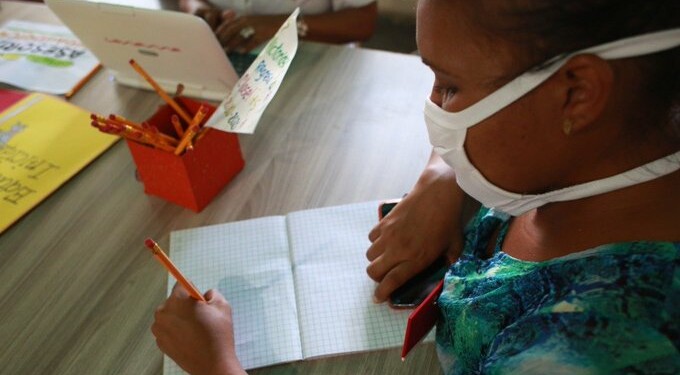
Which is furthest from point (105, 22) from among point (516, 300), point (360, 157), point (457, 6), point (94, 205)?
point (516, 300)

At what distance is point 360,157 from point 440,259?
0.28 m

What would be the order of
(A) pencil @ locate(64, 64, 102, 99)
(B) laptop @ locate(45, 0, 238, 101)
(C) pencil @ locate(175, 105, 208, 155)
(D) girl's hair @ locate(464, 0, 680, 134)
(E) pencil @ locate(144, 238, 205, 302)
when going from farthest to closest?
(A) pencil @ locate(64, 64, 102, 99) < (B) laptop @ locate(45, 0, 238, 101) < (C) pencil @ locate(175, 105, 208, 155) < (E) pencil @ locate(144, 238, 205, 302) < (D) girl's hair @ locate(464, 0, 680, 134)

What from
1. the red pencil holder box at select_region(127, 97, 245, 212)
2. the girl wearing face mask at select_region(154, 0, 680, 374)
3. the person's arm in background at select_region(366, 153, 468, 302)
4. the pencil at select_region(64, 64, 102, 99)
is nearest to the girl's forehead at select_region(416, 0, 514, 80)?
the girl wearing face mask at select_region(154, 0, 680, 374)

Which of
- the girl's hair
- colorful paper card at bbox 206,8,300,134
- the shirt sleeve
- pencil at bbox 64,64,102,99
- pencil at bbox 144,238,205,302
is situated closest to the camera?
the girl's hair

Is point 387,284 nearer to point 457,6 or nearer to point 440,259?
point 440,259

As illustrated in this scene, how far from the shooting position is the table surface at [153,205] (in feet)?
2.49

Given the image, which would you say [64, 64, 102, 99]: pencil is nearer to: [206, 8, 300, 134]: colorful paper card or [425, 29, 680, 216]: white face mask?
[206, 8, 300, 134]: colorful paper card

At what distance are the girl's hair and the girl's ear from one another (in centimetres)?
2

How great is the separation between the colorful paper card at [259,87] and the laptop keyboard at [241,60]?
0.39 meters

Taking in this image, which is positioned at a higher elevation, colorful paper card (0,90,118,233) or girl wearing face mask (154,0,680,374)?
girl wearing face mask (154,0,680,374)

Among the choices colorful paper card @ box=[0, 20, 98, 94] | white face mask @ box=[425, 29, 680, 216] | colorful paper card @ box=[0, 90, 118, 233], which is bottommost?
colorful paper card @ box=[0, 90, 118, 233]

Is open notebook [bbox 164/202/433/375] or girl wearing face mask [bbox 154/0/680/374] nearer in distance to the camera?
girl wearing face mask [bbox 154/0/680/374]

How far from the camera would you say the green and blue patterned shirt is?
49 cm

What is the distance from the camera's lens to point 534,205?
0.65 metres
